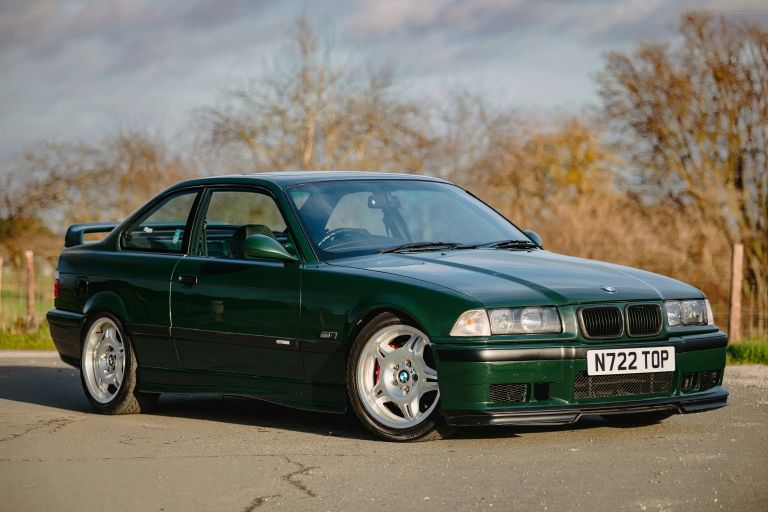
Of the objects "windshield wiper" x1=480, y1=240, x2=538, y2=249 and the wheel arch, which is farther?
"windshield wiper" x1=480, y1=240, x2=538, y2=249

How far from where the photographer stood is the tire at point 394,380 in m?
7.03

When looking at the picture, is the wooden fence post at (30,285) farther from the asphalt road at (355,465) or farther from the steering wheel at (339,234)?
the steering wheel at (339,234)

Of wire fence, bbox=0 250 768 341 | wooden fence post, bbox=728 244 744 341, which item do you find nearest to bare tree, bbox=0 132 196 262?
wire fence, bbox=0 250 768 341

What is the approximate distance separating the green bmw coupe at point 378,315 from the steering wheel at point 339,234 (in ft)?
0.04

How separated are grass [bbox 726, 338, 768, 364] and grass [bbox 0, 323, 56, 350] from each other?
25.9ft

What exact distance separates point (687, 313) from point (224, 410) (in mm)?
3319

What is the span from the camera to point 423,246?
7914mm

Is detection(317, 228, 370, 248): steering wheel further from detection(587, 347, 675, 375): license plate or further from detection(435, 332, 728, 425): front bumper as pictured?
detection(587, 347, 675, 375): license plate

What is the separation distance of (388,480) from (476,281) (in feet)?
4.78

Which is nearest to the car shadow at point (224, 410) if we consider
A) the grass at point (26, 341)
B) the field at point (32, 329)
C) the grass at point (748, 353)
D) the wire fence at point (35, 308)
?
the grass at point (26, 341)

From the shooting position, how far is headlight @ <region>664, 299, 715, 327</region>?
7.27 meters

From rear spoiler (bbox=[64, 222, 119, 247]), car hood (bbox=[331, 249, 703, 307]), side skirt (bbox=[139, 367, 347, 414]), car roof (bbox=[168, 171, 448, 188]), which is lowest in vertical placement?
side skirt (bbox=[139, 367, 347, 414])

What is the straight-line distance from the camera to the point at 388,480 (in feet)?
19.4

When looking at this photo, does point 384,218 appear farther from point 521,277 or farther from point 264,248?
point 521,277
